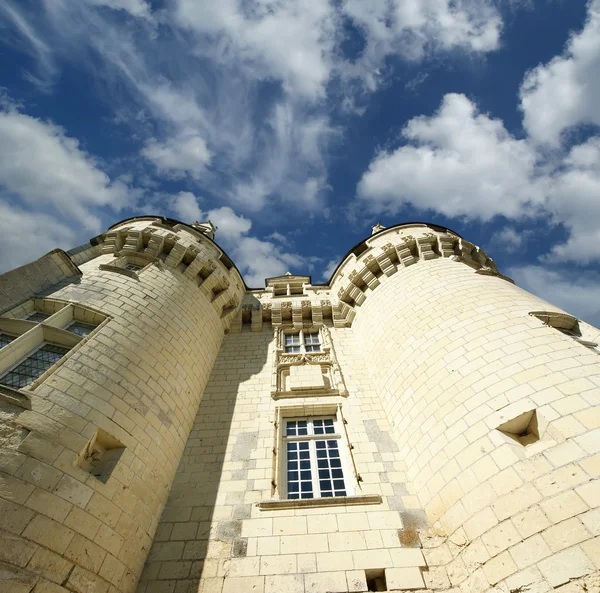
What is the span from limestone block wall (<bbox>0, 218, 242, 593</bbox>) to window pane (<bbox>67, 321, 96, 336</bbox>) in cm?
36

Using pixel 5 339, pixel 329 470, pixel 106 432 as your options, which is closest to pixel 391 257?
pixel 329 470

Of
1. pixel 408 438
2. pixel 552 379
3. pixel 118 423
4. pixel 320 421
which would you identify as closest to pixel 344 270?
pixel 320 421

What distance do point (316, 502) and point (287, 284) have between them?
871 cm

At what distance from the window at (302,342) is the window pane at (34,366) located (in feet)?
18.9

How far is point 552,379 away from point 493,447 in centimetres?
143

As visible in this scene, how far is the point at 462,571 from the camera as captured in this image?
4426 millimetres

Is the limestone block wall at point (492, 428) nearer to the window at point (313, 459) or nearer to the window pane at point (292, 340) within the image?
the window at point (313, 459)

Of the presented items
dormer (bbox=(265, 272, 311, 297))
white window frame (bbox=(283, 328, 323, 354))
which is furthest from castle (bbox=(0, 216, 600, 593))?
dormer (bbox=(265, 272, 311, 297))

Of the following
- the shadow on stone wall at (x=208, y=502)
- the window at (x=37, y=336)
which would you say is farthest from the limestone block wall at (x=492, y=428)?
the window at (x=37, y=336)

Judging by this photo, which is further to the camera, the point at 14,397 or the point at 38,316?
the point at 38,316

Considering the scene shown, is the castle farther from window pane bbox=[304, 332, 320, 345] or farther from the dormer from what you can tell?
the dormer

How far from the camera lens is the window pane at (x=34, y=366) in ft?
17.2

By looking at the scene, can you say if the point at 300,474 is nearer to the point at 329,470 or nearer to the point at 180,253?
the point at 329,470

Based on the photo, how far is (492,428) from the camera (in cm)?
522
